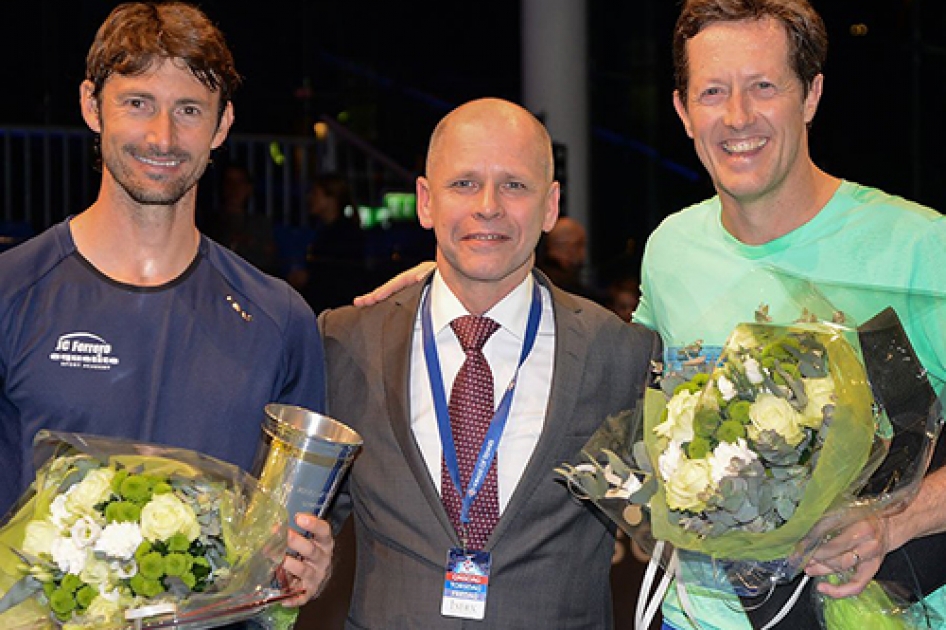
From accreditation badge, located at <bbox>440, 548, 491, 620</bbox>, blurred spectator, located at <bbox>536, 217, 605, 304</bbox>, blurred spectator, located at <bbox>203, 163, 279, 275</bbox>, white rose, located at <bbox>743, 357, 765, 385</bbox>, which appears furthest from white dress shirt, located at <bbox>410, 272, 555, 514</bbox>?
blurred spectator, located at <bbox>203, 163, 279, 275</bbox>

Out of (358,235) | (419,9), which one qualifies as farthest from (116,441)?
(419,9)

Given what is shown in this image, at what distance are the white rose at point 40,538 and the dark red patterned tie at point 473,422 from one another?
90 centimetres

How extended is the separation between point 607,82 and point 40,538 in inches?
386

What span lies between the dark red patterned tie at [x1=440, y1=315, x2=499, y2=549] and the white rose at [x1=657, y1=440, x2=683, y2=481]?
2.05 ft

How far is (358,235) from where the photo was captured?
25.5ft

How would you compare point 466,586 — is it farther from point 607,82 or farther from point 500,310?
point 607,82

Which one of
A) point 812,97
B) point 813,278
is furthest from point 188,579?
point 812,97

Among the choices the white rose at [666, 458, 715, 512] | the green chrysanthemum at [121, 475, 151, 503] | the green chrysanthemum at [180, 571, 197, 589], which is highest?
the white rose at [666, 458, 715, 512]

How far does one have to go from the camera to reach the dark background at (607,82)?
9617mm

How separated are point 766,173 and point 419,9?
336 inches

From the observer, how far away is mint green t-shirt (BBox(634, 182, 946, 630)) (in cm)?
259

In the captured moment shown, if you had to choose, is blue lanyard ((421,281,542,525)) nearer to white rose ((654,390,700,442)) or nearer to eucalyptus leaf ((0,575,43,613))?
white rose ((654,390,700,442))

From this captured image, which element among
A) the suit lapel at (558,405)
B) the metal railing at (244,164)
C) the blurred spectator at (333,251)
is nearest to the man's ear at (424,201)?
the suit lapel at (558,405)

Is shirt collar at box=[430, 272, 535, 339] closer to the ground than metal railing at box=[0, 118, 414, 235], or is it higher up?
higher up
